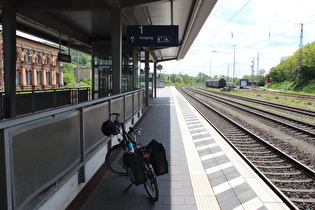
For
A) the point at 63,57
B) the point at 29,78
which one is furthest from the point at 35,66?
the point at 63,57

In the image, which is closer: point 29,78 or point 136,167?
point 136,167

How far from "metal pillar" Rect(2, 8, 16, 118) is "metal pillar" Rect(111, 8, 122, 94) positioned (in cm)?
341

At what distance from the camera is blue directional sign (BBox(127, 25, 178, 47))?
31.1 ft

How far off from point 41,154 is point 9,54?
746 centimetres

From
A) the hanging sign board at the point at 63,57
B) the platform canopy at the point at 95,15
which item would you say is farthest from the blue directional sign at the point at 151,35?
the hanging sign board at the point at 63,57

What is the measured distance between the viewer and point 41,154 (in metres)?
2.74

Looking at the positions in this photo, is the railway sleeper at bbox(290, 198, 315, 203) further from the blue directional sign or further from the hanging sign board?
the hanging sign board

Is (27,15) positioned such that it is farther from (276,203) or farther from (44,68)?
(44,68)

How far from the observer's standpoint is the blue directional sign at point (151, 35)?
9492 mm

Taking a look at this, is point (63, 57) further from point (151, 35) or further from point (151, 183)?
point (151, 183)

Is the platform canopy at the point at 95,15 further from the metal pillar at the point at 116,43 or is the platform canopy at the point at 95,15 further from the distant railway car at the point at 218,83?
the distant railway car at the point at 218,83

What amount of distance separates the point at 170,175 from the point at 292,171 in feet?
8.85

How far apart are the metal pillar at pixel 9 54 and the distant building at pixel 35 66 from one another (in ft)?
78.9

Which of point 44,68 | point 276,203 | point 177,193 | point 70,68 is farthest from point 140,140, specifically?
point 70,68
